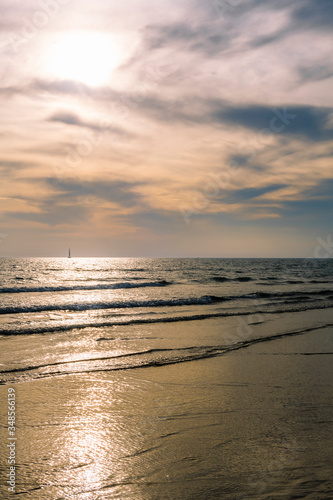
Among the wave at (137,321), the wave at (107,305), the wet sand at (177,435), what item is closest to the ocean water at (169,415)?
the wet sand at (177,435)

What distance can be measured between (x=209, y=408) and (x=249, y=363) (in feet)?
12.1

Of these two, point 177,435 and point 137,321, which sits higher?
point 177,435

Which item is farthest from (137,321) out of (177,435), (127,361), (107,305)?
(177,435)

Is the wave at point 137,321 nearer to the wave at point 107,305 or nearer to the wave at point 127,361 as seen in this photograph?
the wave at point 127,361

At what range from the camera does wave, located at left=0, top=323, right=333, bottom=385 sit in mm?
9406

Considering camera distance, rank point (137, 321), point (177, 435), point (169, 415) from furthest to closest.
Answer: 1. point (137, 321)
2. point (169, 415)
3. point (177, 435)

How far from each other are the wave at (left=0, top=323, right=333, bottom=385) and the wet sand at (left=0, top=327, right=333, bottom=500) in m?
0.57

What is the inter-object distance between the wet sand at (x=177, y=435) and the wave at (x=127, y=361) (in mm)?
570

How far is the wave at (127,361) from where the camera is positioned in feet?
30.9

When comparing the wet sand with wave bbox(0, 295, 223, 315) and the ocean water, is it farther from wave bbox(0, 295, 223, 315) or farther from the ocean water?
wave bbox(0, 295, 223, 315)

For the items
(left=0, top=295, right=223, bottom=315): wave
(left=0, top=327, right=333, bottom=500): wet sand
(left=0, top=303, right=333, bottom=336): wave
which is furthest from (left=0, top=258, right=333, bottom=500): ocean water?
(left=0, top=295, right=223, bottom=315): wave

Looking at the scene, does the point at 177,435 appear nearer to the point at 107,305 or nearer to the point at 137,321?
the point at 137,321

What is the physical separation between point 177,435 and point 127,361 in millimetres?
5021

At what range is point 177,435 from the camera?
19.1 ft
